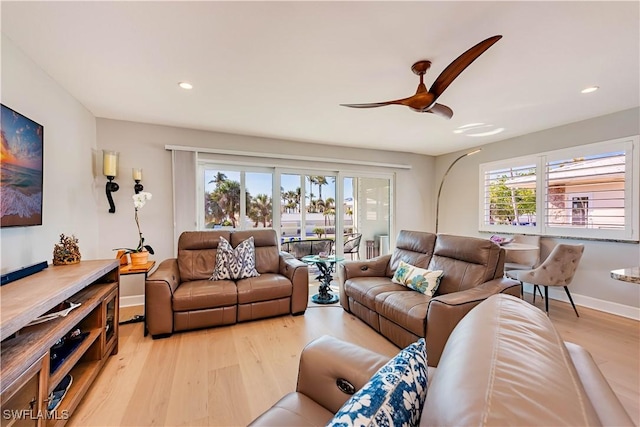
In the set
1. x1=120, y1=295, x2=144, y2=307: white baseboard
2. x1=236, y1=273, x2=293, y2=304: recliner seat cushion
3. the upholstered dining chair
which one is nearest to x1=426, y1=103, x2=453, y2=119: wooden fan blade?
the upholstered dining chair

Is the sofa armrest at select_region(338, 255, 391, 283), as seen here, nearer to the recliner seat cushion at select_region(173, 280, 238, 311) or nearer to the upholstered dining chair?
the recliner seat cushion at select_region(173, 280, 238, 311)

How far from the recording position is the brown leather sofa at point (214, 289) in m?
2.57

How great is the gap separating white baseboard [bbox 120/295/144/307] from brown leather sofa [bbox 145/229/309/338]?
2.96 feet

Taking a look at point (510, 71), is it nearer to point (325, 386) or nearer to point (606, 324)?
point (325, 386)

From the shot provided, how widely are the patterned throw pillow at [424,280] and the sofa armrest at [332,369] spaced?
1584mm

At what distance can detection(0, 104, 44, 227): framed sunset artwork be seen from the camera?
65.2 inches

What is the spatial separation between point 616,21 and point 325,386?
104 inches

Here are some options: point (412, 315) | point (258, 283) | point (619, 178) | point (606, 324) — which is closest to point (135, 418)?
point (258, 283)

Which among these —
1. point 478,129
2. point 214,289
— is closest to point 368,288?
point 214,289

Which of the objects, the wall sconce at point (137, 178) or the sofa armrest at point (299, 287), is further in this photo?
the wall sconce at point (137, 178)

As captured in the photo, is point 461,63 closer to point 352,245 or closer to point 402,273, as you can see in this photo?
point 402,273

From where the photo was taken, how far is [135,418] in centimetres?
160

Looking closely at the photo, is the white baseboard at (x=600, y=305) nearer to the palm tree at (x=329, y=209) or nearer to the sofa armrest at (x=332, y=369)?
the palm tree at (x=329, y=209)

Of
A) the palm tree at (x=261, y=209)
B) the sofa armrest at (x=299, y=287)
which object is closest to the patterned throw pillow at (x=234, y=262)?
the sofa armrest at (x=299, y=287)
